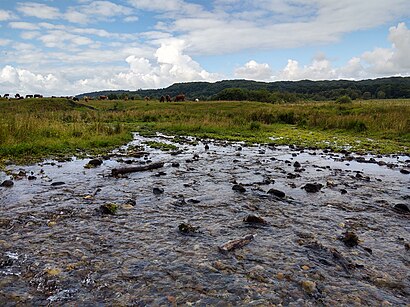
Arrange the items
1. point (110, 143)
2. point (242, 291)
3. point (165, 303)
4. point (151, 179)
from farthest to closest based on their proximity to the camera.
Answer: point (110, 143), point (151, 179), point (242, 291), point (165, 303)

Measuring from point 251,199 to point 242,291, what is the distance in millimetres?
4824

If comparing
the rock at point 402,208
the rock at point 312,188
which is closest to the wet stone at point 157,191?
the rock at point 312,188

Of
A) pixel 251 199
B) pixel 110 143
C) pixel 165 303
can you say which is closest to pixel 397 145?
pixel 251 199

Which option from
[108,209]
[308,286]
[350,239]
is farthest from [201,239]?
[350,239]

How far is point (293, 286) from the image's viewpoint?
16.4 feet

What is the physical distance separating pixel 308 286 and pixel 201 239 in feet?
7.66

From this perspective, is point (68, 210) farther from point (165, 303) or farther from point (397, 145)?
point (397, 145)

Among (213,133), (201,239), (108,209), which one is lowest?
(213,133)

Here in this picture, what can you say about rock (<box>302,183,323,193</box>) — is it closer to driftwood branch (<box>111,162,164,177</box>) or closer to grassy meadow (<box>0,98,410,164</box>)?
driftwood branch (<box>111,162,164,177</box>)

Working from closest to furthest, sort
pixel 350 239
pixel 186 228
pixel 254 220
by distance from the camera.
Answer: pixel 350 239 → pixel 186 228 → pixel 254 220

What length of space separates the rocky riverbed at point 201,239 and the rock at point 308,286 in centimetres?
3

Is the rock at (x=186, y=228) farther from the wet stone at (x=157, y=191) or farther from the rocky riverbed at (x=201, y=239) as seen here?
the wet stone at (x=157, y=191)

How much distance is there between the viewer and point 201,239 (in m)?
6.67

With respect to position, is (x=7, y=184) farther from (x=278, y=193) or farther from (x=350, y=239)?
(x=350, y=239)
